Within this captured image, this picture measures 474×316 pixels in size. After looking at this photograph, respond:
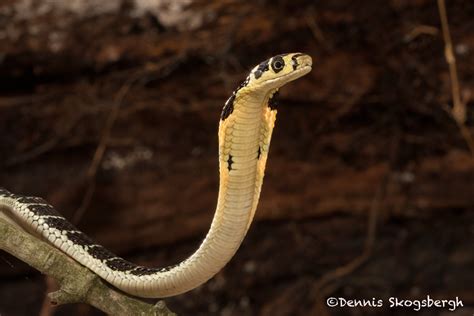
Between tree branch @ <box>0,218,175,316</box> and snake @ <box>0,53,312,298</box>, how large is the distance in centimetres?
12

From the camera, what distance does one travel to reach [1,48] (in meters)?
4.56

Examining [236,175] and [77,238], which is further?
[77,238]

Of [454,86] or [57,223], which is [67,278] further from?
[454,86]

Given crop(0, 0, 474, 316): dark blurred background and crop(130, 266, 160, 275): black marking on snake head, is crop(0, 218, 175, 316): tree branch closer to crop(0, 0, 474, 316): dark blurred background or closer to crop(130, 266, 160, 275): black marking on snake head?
crop(130, 266, 160, 275): black marking on snake head

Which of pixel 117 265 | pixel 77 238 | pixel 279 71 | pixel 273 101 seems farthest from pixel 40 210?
pixel 279 71

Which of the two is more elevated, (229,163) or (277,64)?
(277,64)

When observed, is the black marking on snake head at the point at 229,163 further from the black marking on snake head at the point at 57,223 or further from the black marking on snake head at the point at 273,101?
the black marking on snake head at the point at 57,223

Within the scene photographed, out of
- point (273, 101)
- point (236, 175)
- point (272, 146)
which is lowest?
point (272, 146)

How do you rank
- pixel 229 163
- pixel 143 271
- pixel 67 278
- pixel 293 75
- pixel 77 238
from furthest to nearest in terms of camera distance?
pixel 77 238 < pixel 143 271 < pixel 67 278 < pixel 229 163 < pixel 293 75

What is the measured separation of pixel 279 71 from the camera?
2.27m

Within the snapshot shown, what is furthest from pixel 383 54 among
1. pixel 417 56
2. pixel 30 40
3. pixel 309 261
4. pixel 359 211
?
pixel 30 40

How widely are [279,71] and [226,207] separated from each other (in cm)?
55

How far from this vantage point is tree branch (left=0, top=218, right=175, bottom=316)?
2463 mm

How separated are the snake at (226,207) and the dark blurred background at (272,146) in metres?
1.79
